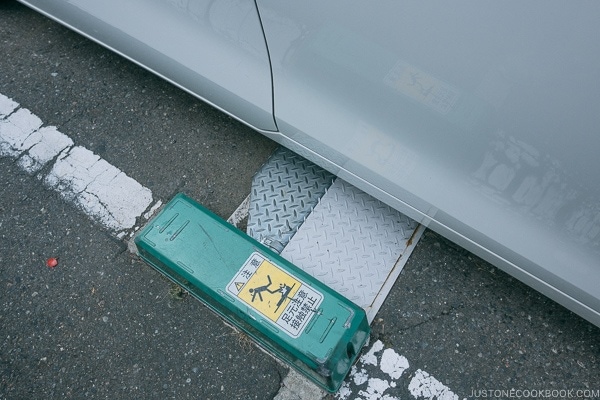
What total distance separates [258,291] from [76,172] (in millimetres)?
945

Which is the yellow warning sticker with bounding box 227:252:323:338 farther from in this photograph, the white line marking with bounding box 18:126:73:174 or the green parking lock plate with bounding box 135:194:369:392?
the white line marking with bounding box 18:126:73:174

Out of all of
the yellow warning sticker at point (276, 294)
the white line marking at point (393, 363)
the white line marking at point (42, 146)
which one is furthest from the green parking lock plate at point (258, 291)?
the white line marking at point (42, 146)

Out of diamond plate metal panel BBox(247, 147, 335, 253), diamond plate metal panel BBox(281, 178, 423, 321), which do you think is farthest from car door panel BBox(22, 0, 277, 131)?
diamond plate metal panel BBox(281, 178, 423, 321)

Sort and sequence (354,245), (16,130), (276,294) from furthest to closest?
(16,130) → (354,245) → (276,294)

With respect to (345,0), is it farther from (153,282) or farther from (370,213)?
(153,282)

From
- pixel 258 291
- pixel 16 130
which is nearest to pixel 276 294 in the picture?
pixel 258 291

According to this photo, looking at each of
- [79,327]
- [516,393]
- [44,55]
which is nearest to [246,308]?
[79,327]

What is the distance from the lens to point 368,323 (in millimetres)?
1898

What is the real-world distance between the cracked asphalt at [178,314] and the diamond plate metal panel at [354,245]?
62 mm

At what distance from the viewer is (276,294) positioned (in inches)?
71.6

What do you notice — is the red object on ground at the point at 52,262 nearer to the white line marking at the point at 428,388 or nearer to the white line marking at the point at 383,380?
the white line marking at the point at 383,380

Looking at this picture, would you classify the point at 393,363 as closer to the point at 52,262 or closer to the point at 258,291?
the point at 258,291

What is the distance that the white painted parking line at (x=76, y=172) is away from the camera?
84.4 inches

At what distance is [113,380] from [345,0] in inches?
54.0
